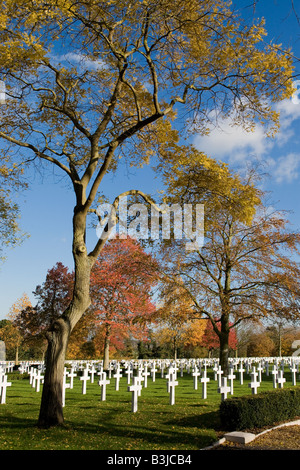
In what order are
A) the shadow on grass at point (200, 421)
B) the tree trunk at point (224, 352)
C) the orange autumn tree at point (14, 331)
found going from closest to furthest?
the shadow on grass at point (200, 421)
the tree trunk at point (224, 352)
the orange autumn tree at point (14, 331)

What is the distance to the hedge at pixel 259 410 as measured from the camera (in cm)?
809

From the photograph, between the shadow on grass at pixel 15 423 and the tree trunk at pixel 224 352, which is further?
the tree trunk at pixel 224 352

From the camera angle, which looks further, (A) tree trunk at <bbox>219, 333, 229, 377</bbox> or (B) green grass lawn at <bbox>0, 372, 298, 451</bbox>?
(A) tree trunk at <bbox>219, 333, 229, 377</bbox>

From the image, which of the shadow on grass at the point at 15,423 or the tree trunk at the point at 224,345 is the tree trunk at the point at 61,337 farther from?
the tree trunk at the point at 224,345

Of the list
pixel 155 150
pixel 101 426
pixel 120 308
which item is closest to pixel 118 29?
pixel 155 150

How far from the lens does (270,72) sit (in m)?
8.98

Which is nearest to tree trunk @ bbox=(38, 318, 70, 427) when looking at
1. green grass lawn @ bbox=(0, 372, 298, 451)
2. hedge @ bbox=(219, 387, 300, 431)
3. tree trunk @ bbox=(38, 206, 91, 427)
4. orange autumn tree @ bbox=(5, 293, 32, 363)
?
tree trunk @ bbox=(38, 206, 91, 427)

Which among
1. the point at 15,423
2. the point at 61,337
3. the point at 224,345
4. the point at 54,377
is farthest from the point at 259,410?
the point at 224,345

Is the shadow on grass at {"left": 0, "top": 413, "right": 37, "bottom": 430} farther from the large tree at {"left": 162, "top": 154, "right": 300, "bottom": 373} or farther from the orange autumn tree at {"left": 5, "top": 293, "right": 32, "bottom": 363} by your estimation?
the orange autumn tree at {"left": 5, "top": 293, "right": 32, "bottom": 363}

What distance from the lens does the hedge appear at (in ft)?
26.5

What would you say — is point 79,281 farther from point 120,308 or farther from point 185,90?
point 120,308

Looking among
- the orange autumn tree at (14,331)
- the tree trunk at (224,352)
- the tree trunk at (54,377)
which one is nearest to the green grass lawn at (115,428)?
the tree trunk at (54,377)

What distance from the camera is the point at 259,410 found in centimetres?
858
